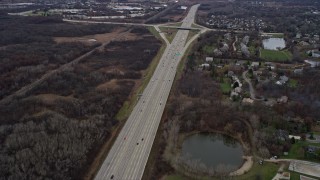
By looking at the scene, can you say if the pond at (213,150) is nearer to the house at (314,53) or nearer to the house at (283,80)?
the house at (283,80)

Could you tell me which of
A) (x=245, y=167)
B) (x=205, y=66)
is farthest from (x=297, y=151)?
(x=205, y=66)

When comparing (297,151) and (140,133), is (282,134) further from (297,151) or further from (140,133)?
(140,133)

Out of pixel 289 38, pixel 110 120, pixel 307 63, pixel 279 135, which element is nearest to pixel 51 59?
pixel 110 120

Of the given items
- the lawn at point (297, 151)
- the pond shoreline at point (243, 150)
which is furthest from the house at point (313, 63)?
the pond shoreline at point (243, 150)

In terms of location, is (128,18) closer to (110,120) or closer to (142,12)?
(142,12)

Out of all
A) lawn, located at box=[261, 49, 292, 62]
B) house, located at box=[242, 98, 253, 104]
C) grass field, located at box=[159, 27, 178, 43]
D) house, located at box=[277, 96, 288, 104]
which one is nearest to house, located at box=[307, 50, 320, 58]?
lawn, located at box=[261, 49, 292, 62]

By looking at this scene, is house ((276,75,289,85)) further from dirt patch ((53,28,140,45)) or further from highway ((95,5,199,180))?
dirt patch ((53,28,140,45))
